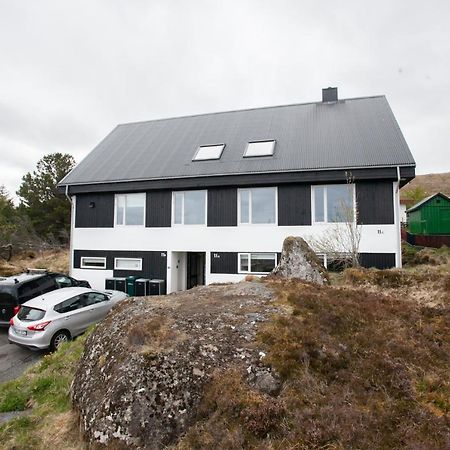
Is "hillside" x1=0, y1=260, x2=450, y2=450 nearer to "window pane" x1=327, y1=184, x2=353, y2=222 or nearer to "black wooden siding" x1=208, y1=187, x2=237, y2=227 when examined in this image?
"window pane" x1=327, y1=184, x2=353, y2=222

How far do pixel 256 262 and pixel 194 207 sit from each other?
355cm

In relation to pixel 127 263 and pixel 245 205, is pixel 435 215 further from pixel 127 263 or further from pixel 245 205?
pixel 127 263

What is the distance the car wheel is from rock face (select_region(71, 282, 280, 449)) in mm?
4239

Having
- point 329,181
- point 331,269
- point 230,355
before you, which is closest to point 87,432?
point 230,355

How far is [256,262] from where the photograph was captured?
12.5 meters

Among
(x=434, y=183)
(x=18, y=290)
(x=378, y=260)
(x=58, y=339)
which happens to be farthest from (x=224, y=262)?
(x=434, y=183)

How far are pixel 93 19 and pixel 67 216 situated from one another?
803 inches

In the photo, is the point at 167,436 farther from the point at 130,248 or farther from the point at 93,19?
the point at 93,19

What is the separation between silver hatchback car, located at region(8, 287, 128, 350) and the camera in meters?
7.86

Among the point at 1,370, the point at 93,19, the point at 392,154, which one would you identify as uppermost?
the point at 93,19

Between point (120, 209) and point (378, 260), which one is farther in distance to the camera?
point (120, 209)

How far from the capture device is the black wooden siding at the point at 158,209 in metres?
13.7

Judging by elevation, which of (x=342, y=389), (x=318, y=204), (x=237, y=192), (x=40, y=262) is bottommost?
(x=342, y=389)

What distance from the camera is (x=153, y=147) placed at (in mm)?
16391
